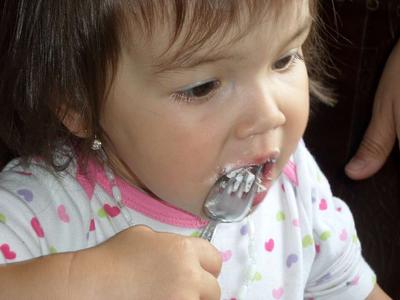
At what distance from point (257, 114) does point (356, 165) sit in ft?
1.51

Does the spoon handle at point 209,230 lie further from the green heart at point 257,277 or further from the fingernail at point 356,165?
the fingernail at point 356,165

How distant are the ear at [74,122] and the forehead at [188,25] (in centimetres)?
12

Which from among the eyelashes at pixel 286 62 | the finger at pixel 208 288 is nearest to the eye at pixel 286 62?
the eyelashes at pixel 286 62

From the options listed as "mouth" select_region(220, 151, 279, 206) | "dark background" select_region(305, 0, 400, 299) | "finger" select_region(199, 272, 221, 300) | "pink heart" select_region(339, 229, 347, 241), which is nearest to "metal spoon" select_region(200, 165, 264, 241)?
"mouth" select_region(220, 151, 279, 206)

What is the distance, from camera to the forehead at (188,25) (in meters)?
0.64

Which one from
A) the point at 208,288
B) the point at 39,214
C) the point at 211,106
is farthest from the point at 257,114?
the point at 39,214

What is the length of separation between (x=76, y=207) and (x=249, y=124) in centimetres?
24

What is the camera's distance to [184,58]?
0.65m

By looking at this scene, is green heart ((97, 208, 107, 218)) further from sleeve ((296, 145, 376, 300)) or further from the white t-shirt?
sleeve ((296, 145, 376, 300))

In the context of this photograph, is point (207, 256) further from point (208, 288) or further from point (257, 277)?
point (257, 277)

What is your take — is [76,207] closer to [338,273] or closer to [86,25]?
[86,25]

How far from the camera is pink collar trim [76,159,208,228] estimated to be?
81 centimetres

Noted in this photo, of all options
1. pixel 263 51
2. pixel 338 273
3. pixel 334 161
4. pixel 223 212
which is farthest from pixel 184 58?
pixel 334 161

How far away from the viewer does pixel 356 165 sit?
109 cm
